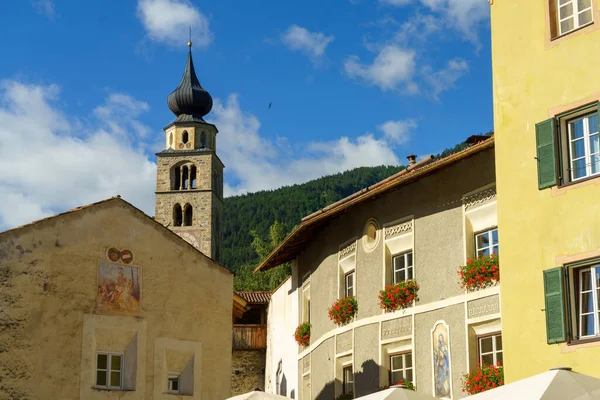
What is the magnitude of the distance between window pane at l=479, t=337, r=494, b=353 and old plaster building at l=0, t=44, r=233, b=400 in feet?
21.7

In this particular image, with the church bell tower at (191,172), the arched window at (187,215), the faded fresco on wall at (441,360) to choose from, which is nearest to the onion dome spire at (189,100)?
the church bell tower at (191,172)

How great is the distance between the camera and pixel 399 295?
72.8ft

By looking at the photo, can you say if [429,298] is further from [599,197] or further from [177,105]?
[177,105]

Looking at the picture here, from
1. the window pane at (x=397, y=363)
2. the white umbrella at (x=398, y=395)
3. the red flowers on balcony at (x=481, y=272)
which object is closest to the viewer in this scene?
the white umbrella at (x=398, y=395)

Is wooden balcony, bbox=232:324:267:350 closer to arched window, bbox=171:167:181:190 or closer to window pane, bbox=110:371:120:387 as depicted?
window pane, bbox=110:371:120:387

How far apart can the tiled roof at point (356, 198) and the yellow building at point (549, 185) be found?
2040 mm

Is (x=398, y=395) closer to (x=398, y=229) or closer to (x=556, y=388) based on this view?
(x=556, y=388)

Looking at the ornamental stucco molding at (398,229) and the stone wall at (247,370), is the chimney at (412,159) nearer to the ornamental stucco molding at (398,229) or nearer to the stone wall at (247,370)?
the ornamental stucco molding at (398,229)

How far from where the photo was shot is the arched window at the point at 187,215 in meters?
84.3

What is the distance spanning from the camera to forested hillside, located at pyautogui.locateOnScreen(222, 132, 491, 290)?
115 m

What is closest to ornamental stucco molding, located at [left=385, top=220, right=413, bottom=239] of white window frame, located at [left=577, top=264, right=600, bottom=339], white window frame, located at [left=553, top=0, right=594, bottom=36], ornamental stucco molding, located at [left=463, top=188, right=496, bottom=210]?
ornamental stucco molding, located at [left=463, top=188, right=496, bottom=210]

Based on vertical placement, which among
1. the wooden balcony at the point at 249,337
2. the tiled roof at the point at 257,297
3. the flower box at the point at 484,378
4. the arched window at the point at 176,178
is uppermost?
the arched window at the point at 176,178

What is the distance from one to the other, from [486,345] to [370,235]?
5.22 meters

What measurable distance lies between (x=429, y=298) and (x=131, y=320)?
630cm
